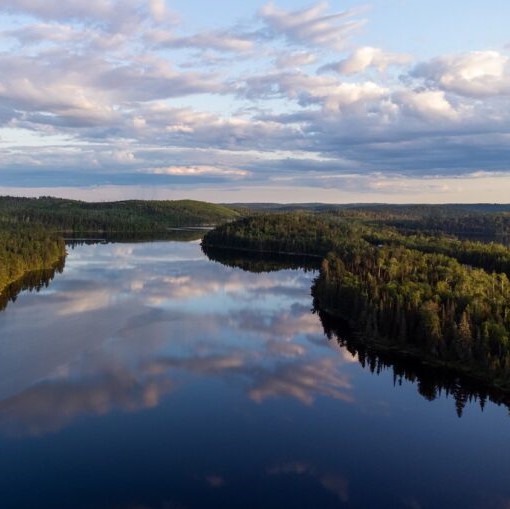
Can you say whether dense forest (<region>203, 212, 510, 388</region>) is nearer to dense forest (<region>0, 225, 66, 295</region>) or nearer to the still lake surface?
the still lake surface

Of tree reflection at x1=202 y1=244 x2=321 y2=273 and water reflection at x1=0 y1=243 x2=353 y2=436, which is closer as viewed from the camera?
water reflection at x1=0 y1=243 x2=353 y2=436

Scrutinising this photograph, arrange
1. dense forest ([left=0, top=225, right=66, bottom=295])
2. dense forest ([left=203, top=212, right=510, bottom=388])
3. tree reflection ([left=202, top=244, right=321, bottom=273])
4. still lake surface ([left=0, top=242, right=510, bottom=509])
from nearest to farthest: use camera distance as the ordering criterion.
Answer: still lake surface ([left=0, top=242, right=510, bottom=509])
dense forest ([left=203, top=212, right=510, bottom=388])
dense forest ([left=0, top=225, right=66, bottom=295])
tree reflection ([left=202, top=244, right=321, bottom=273])

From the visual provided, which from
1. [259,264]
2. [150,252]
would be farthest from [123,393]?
[150,252]

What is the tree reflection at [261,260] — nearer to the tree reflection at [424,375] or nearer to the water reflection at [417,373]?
the water reflection at [417,373]

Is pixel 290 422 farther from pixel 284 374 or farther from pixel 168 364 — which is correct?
pixel 168 364

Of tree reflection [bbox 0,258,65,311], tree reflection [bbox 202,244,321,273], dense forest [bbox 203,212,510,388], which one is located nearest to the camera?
dense forest [bbox 203,212,510,388]

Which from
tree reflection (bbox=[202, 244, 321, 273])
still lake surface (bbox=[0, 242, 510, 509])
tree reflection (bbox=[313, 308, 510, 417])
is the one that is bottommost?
still lake surface (bbox=[0, 242, 510, 509])

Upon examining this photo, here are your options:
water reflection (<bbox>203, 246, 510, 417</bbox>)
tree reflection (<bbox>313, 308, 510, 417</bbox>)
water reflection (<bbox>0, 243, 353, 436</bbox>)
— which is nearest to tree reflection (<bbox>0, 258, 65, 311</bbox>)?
water reflection (<bbox>0, 243, 353, 436</bbox>)

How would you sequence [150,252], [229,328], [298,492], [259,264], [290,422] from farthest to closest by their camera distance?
[150,252], [259,264], [229,328], [290,422], [298,492]

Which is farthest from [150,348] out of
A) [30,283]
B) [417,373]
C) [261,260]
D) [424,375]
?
[261,260]
